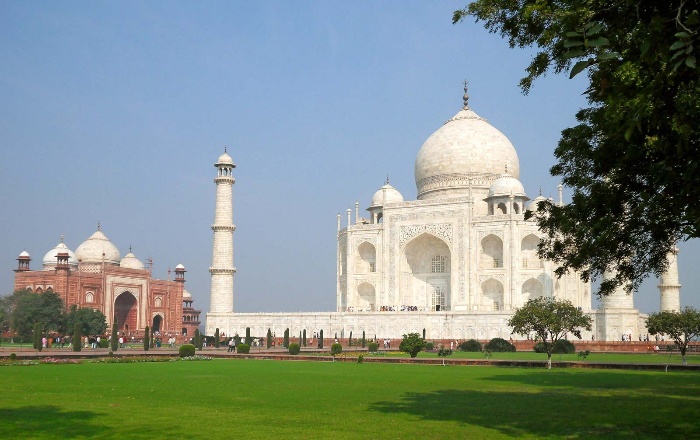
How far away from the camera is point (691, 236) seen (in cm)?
856

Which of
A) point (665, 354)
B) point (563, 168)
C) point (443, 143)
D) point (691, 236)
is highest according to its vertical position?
point (443, 143)

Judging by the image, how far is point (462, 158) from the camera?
45.2 metres

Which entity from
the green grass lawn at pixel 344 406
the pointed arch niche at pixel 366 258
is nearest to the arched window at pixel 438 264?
the pointed arch niche at pixel 366 258

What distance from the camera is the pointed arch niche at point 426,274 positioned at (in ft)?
141

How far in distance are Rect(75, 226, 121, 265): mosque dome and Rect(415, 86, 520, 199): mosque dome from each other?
2412 centimetres

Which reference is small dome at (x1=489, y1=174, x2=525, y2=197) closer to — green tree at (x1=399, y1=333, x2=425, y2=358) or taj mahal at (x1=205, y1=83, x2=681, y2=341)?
taj mahal at (x1=205, y1=83, x2=681, y2=341)

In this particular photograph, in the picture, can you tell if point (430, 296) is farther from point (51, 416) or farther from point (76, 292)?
point (51, 416)

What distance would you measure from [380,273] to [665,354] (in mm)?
16717

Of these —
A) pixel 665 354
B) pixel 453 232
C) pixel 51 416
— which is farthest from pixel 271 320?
pixel 51 416

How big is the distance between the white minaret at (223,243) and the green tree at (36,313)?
8838 mm

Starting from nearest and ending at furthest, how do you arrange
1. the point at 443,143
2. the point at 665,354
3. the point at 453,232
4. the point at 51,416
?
the point at 51,416 → the point at 665,354 → the point at 453,232 → the point at 443,143

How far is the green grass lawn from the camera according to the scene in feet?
27.7

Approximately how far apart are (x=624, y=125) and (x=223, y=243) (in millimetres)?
38031

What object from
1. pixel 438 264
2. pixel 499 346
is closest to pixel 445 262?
pixel 438 264
